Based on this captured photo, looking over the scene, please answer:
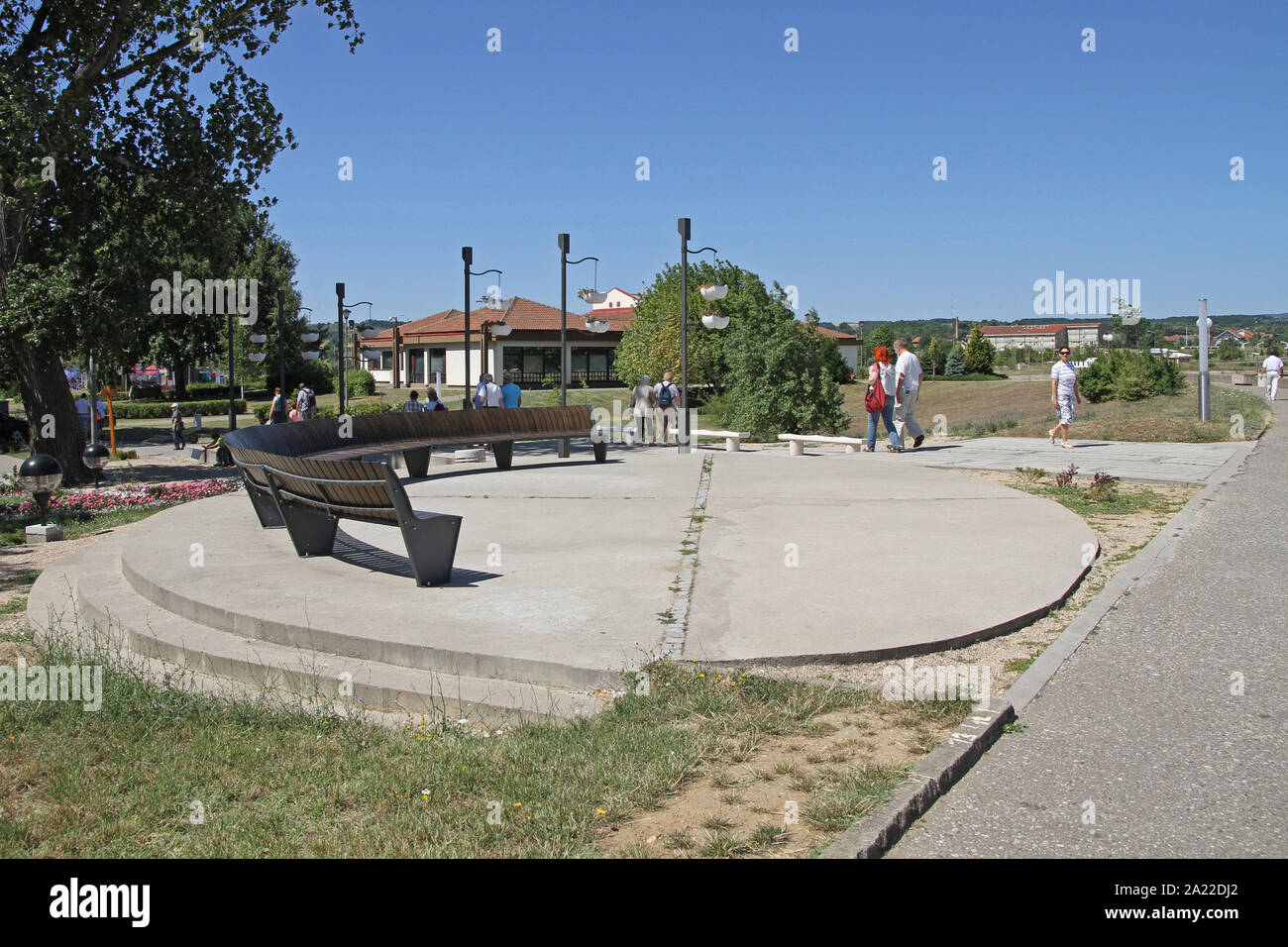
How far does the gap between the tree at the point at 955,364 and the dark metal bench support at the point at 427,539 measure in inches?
3374

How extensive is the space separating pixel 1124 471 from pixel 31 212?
1759cm

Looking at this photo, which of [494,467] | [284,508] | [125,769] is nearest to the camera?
[125,769]

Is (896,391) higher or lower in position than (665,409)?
higher

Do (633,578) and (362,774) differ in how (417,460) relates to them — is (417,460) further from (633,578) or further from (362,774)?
(362,774)

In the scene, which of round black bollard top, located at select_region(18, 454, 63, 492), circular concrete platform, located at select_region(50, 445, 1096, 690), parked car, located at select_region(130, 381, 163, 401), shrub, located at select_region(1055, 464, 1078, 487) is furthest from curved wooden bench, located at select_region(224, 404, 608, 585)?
parked car, located at select_region(130, 381, 163, 401)

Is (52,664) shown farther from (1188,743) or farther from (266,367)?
(266,367)

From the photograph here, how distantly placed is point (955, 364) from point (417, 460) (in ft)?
271

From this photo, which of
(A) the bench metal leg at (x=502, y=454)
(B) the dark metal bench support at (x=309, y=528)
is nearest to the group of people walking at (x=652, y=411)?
(A) the bench metal leg at (x=502, y=454)

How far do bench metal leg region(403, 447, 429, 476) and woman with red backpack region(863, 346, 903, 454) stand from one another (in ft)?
23.7

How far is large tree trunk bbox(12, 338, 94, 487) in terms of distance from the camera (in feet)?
58.4

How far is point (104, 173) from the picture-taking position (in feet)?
60.4

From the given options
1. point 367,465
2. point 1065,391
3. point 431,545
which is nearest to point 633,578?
point 431,545

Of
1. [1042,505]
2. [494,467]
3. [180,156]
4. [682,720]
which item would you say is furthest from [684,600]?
[180,156]

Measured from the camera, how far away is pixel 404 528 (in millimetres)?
6953
